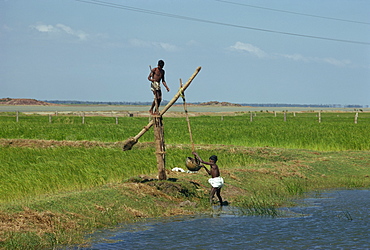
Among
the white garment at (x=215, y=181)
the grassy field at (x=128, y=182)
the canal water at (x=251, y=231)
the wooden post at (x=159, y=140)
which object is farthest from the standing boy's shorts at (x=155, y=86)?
the canal water at (x=251, y=231)

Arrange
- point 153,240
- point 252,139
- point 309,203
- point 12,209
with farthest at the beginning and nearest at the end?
point 252,139 → point 309,203 → point 12,209 → point 153,240

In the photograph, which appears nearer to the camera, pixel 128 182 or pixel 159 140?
pixel 159 140

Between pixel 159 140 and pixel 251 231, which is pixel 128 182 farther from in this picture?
pixel 251 231

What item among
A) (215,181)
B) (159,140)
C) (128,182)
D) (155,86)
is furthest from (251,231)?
(128,182)

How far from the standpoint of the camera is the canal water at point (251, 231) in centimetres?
1017

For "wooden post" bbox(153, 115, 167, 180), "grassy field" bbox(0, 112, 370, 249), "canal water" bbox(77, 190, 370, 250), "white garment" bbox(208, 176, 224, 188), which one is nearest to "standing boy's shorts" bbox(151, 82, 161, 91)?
"wooden post" bbox(153, 115, 167, 180)

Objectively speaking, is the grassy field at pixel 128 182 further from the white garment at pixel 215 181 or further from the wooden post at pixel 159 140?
the white garment at pixel 215 181

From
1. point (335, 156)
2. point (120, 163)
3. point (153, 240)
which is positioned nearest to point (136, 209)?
point (153, 240)

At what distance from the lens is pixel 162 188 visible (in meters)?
14.5

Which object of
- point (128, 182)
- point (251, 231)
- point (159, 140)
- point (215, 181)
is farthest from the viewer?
point (128, 182)

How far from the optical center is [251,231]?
11.2m

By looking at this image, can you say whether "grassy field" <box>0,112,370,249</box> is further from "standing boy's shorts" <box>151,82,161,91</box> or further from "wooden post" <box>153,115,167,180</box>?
"standing boy's shorts" <box>151,82,161,91</box>

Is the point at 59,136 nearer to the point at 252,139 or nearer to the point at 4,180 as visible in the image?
the point at 252,139

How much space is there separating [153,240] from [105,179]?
6318 mm
